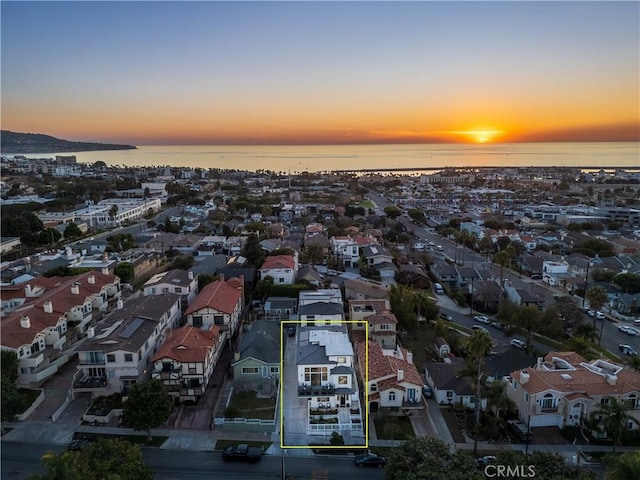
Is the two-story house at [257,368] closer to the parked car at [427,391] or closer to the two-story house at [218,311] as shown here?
the two-story house at [218,311]

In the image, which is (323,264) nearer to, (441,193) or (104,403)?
(104,403)

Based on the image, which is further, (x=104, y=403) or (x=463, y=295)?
(x=463, y=295)

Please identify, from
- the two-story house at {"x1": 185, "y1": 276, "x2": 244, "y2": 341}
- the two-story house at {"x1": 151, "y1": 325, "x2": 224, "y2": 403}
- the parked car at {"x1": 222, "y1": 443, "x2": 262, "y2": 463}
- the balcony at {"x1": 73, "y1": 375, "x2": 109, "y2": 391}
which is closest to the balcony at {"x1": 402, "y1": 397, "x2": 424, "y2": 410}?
the parked car at {"x1": 222, "y1": 443, "x2": 262, "y2": 463}

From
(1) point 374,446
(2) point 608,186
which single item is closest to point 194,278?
(1) point 374,446

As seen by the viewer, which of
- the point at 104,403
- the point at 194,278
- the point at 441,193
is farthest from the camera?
the point at 441,193

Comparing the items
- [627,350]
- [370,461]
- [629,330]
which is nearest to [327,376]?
[370,461]

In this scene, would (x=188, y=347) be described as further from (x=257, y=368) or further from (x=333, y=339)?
(x=333, y=339)
